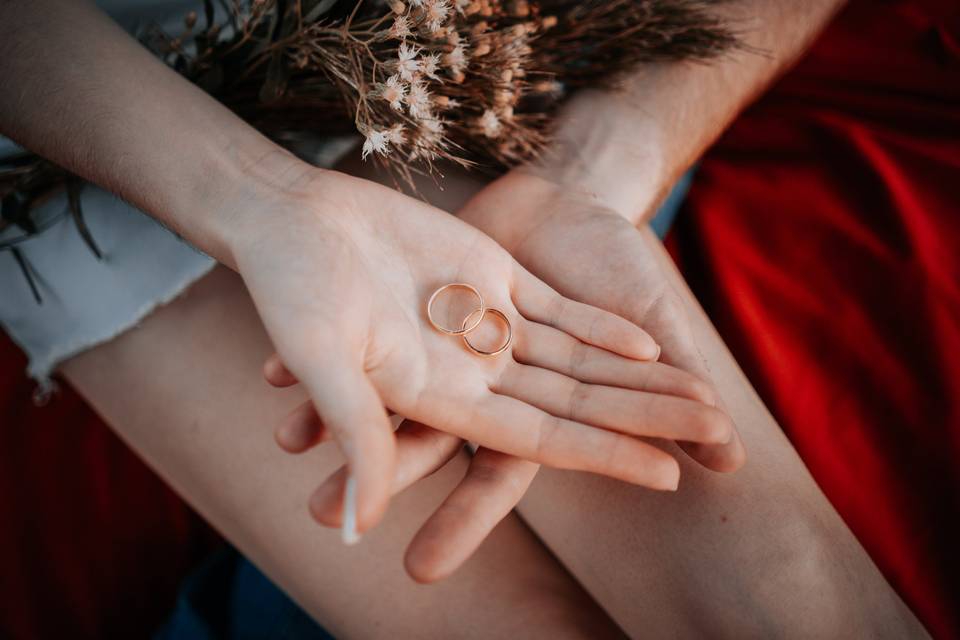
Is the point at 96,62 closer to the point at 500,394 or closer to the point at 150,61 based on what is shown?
the point at 150,61

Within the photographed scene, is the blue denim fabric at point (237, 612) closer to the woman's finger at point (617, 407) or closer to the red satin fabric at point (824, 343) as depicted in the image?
the red satin fabric at point (824, 343)

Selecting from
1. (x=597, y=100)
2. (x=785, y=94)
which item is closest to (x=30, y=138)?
(x=597, y=100)

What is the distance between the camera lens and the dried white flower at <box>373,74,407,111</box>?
1.10 metres

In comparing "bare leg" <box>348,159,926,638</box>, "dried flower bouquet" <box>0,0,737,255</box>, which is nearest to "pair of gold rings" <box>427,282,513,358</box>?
"dried flower bouquet" <box>0,0,737,255</box>

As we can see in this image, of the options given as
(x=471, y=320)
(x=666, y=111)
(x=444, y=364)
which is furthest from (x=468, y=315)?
(x=666, y=111)

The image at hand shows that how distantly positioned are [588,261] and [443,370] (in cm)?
41

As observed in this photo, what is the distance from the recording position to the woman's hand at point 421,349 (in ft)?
2.95

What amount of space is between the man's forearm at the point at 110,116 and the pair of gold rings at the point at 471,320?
389 millimetres

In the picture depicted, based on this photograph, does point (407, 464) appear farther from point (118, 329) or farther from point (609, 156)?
point (609, 156)

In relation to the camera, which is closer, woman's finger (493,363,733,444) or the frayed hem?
woman's finger (493,363,733,444)

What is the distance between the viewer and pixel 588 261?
1314mm

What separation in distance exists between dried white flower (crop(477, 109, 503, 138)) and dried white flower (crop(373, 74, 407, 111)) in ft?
0.73

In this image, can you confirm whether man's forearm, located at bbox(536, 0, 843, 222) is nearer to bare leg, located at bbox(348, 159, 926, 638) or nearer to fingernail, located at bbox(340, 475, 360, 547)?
bare leg, located at bbox(348, 159, 926, 638)

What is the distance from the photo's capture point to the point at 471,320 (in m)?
1.21
